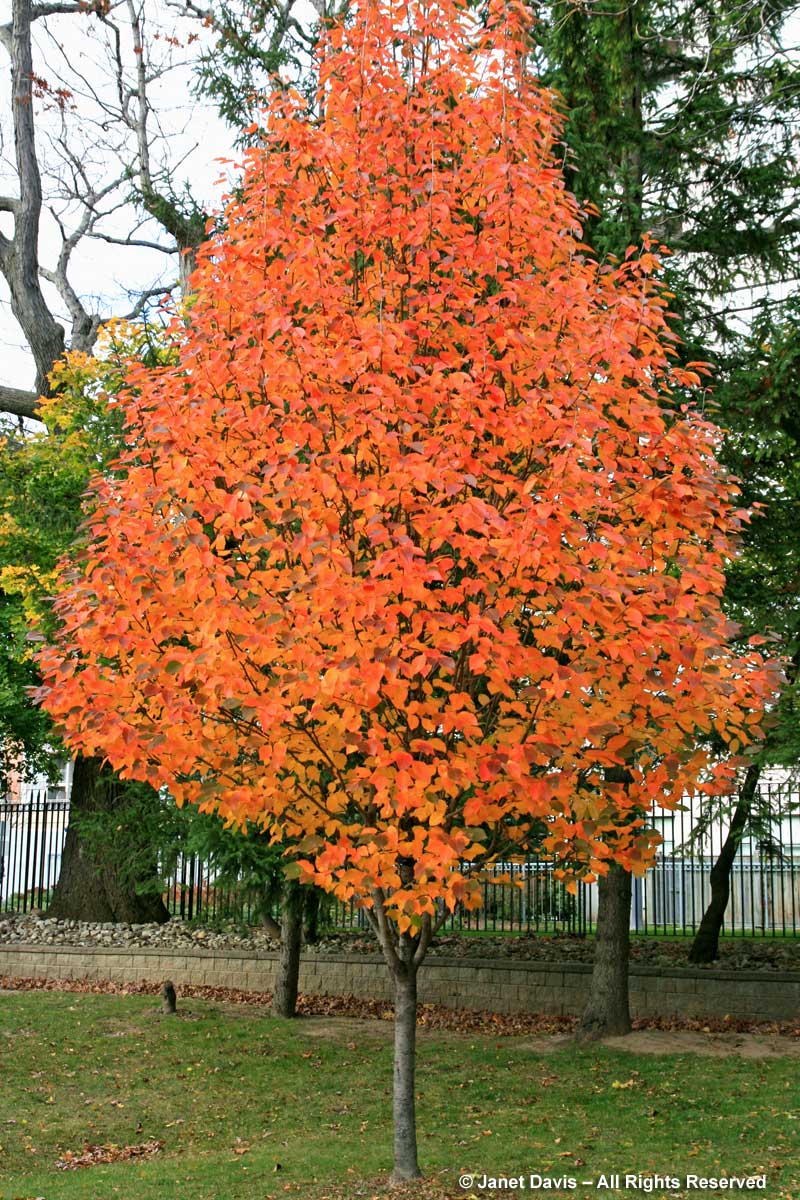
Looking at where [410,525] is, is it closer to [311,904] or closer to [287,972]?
[311,904]

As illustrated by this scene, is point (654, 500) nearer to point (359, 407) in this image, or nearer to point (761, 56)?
point (359, 407)

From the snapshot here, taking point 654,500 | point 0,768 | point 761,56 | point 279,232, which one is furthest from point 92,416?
point 654,500

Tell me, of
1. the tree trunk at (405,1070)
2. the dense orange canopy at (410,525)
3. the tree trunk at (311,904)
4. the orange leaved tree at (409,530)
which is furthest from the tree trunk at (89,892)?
the dense orange canopy at (410,525)

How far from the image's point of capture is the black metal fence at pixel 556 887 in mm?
13406

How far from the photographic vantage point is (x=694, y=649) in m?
5.52

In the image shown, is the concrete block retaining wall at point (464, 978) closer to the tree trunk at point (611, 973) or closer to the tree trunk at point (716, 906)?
the tree trunk at point (611, 973)

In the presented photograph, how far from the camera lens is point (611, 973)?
1172 centimetres

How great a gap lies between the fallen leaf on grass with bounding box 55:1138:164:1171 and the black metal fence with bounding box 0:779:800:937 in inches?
A: 144

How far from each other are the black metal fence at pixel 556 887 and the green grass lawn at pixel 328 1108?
5.81 ft

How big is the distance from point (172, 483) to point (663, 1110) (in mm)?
6582

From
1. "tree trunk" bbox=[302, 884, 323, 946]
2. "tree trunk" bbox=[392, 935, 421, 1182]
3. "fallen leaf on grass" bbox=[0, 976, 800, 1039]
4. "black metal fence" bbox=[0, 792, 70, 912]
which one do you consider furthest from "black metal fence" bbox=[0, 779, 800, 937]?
"tree trunk" bbox=[392, 935, 421, 1182]

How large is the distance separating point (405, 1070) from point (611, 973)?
5.34 meters

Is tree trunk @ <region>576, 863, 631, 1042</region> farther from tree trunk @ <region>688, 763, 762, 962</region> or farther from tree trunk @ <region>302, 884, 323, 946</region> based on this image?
tree trunk @ <region>302, 884, 323, 946</region>

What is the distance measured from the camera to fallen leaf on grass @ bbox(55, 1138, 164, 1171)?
8188 mm
